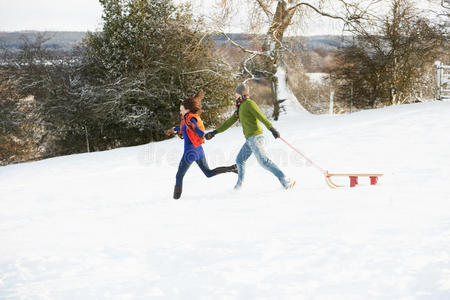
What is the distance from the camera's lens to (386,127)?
1050cm

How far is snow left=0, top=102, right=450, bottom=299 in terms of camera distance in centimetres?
293

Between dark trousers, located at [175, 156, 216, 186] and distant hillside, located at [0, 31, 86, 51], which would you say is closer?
dark trousers, located at [175, 156, 216, 186]

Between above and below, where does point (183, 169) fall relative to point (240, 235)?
above

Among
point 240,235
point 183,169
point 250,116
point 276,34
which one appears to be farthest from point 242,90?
point 276,34

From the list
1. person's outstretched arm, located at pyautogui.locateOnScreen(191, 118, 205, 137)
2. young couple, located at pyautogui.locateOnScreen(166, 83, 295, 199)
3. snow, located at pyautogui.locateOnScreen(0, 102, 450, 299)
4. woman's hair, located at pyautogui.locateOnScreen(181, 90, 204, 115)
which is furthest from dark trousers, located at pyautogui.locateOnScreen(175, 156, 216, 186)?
woman's hair, located at pyautogui.locateOnScreen(181, 90, 204, 115)

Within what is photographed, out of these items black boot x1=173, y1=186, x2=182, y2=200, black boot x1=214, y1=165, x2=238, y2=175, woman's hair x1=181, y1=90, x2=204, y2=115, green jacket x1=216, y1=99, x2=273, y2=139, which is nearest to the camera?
green jacket x1=216, y1=99, x2=273, y2=139

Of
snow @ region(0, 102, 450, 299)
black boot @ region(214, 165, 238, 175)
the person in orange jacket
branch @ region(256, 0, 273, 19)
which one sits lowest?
snow @ region(0, 102, 450, 299)

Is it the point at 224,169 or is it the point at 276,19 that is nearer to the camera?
the point at 224,169

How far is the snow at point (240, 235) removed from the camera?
293 cm

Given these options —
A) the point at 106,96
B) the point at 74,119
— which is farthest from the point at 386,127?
the point at 74,119

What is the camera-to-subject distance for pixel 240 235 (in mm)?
3941

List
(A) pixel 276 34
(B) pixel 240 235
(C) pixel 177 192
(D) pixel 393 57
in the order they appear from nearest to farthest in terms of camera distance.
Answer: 1. (B) pixel 240 235
2. (C) pixel 177 192
3. (A) pixel 276 34
4. (D) pixel 393 57

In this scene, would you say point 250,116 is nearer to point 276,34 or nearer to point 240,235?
point 240,235

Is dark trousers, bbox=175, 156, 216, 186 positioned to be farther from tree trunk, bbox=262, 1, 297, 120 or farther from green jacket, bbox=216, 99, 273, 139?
tree trunk, bbox=262, 1, 297, 120
